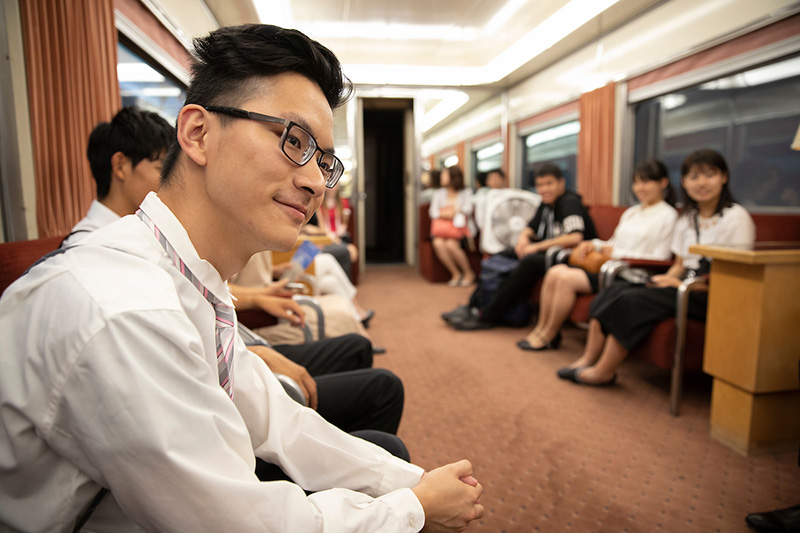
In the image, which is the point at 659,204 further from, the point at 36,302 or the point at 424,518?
the point at 36,302

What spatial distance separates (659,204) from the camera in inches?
132

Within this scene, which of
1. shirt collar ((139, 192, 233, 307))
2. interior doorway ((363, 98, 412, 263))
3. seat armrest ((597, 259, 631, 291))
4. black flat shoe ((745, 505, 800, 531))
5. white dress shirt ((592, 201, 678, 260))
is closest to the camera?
shirt collar ((139, 192, 233, 307))

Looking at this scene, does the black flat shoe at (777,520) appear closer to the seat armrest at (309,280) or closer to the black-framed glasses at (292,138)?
the black-framed glasses at (292,138)

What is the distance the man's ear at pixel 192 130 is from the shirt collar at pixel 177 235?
9 cm

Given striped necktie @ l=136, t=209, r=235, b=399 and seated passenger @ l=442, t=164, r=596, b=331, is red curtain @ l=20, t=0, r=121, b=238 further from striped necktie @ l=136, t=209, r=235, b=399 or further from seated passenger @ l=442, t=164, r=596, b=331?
seated passenger @ l=442, t=164, r=596, b=331

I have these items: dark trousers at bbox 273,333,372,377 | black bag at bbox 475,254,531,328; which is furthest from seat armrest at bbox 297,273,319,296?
black bag at bbox 475,254,531,328

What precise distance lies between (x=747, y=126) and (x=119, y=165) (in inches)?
179

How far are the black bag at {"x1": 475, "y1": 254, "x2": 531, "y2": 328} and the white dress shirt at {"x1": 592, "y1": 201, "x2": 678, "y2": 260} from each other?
93cm

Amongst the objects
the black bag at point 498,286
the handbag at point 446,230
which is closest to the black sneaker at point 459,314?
the black bag at point 498,286

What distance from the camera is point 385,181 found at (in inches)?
339

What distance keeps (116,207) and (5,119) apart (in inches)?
31.9

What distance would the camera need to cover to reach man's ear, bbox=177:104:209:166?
0.76 metres

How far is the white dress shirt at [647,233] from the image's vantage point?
3232 millimetres

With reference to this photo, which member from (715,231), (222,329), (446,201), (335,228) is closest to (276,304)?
(222,329)
